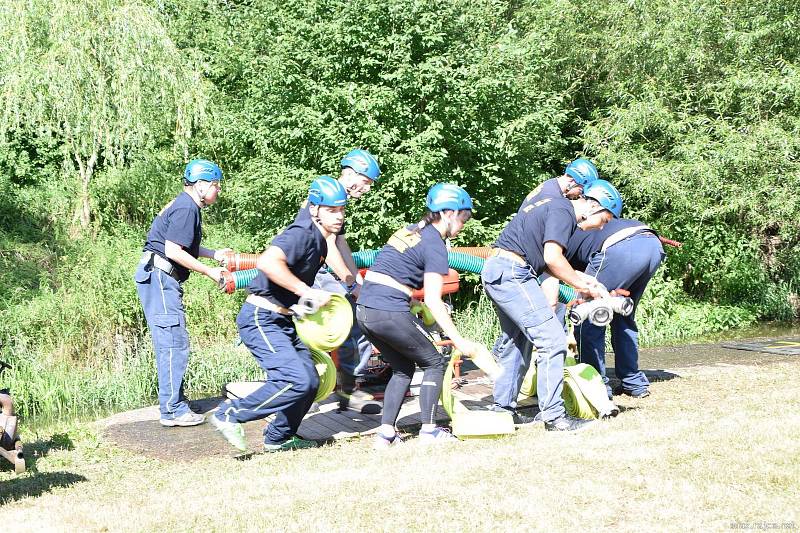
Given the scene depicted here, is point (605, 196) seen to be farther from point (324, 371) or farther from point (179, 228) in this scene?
point (179, 228)

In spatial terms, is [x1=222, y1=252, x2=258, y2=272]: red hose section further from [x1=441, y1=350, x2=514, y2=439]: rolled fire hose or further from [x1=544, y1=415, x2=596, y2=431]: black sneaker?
[x1=544, y1=415, x2=596, y2=431]: black sneaker

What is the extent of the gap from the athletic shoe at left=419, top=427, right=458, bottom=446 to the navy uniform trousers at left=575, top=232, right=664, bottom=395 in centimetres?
177

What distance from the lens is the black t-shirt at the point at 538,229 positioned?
6.80 meters

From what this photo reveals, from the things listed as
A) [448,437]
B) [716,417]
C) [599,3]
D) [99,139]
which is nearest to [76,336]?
[99,139]

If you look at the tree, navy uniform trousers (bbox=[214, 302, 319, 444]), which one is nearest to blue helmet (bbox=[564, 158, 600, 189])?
navy uniform trousers (bbox=[214, 302, 319, 444])

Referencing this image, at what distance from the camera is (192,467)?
6617mm

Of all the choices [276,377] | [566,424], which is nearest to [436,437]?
[566,424]

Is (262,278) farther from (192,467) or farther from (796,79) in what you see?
(796,79)

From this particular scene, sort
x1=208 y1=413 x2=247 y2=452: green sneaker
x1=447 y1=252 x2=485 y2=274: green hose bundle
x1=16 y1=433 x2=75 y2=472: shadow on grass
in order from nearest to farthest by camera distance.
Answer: x1=208 y1=413 x2=247 y2=452: green sneaker → x1=16 y1=433 x2=75 y2=472: shadow on grass → x1=447 y1=252 x2=485 y2=274: green hose bundle

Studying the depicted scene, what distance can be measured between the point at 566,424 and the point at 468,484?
62.4 inches

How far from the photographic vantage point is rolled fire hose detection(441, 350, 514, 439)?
6844 mm

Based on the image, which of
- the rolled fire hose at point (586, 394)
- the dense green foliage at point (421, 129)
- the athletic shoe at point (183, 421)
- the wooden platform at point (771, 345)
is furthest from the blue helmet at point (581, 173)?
the dense green foliage at point (421, 129)

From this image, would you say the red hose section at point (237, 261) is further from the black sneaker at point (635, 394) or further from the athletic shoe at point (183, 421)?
the black sneaker at point (635, 394)

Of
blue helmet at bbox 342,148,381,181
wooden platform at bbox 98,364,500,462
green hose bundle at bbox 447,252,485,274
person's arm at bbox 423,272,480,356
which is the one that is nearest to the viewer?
→ person's arm at bbox 423,272,480,356
